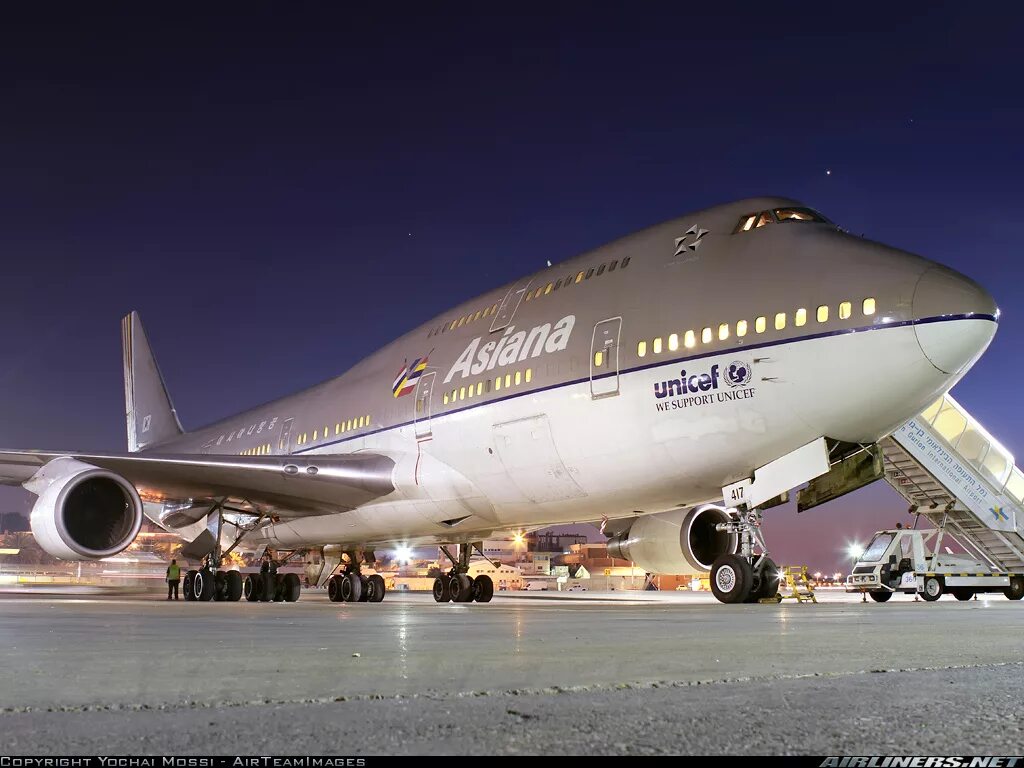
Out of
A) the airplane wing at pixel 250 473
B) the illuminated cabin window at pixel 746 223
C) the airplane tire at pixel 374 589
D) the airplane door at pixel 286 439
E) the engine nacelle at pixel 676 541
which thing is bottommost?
the airplane tire at pixel 374 589

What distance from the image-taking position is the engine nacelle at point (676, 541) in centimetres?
1216

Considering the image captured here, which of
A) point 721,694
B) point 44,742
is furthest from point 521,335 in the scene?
point 44,742

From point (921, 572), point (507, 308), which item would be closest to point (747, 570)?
point (507, 308)

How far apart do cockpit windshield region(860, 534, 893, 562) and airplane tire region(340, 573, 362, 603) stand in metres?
11.4

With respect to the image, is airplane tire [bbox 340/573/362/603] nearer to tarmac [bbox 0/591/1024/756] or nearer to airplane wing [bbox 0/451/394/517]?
Answer: airplane wing [bbox 0/451/394/517]

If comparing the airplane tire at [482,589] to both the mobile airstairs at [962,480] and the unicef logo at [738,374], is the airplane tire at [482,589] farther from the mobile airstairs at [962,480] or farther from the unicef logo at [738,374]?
the mobile airstairs at [962,480]

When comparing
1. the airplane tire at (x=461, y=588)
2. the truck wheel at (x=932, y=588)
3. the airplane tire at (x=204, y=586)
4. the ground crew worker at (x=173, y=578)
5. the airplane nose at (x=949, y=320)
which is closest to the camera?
the airplane nose at (x=949, y=320)

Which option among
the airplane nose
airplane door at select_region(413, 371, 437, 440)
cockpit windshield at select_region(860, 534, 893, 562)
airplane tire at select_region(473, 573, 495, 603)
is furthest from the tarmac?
cockpit windshield at select_region(860, 534, 893, 562)

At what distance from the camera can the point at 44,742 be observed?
70.1 inches

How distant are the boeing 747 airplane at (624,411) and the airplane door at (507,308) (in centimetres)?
3

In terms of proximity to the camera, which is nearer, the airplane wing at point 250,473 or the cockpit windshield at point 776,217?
the cockpit windshield at point 776,217

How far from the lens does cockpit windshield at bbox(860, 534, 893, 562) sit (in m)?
20.8

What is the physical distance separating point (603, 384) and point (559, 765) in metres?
9.35

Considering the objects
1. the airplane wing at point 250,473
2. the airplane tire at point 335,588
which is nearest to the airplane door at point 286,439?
the airplane wing at point 250,473
